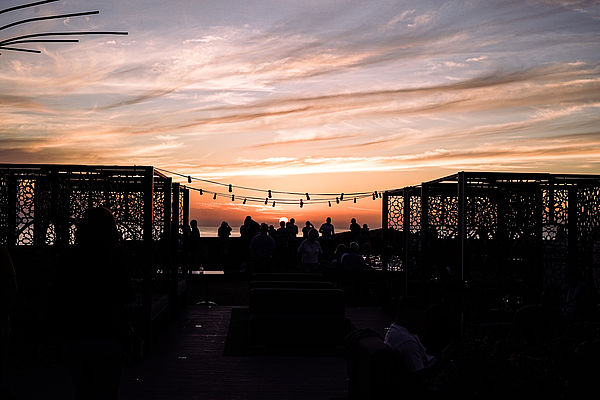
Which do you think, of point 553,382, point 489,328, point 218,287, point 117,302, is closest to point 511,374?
point 553,382

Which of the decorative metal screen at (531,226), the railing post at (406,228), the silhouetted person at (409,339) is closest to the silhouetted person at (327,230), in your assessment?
the railing post at (406,228)

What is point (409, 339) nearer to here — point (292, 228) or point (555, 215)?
point (555, 215)

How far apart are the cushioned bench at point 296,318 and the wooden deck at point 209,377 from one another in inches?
16.3

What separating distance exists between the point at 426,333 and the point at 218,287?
36.1 ft

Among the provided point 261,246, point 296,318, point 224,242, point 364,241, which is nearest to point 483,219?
point 296,318

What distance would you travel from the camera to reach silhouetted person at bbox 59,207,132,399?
3.87 metres

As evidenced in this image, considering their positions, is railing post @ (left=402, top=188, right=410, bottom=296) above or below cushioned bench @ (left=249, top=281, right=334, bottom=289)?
above

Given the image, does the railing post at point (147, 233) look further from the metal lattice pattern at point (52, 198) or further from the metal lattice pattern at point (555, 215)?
the metal lattice pattern at point (555, 215)

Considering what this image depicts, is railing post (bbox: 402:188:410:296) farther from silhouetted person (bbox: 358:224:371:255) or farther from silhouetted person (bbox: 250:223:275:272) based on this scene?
silhouetted person (bbox: 358:224:371:255)

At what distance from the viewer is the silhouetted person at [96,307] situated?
387cm

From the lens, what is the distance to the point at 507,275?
9.84 metres

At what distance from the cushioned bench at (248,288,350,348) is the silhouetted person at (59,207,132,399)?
4.90 meters

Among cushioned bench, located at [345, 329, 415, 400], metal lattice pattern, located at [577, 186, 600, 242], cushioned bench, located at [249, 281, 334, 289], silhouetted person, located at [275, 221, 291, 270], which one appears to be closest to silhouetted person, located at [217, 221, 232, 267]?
silhouetted person, located at [275, 221, 291, 270]

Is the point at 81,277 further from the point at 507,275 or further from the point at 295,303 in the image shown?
the point at 507,275
